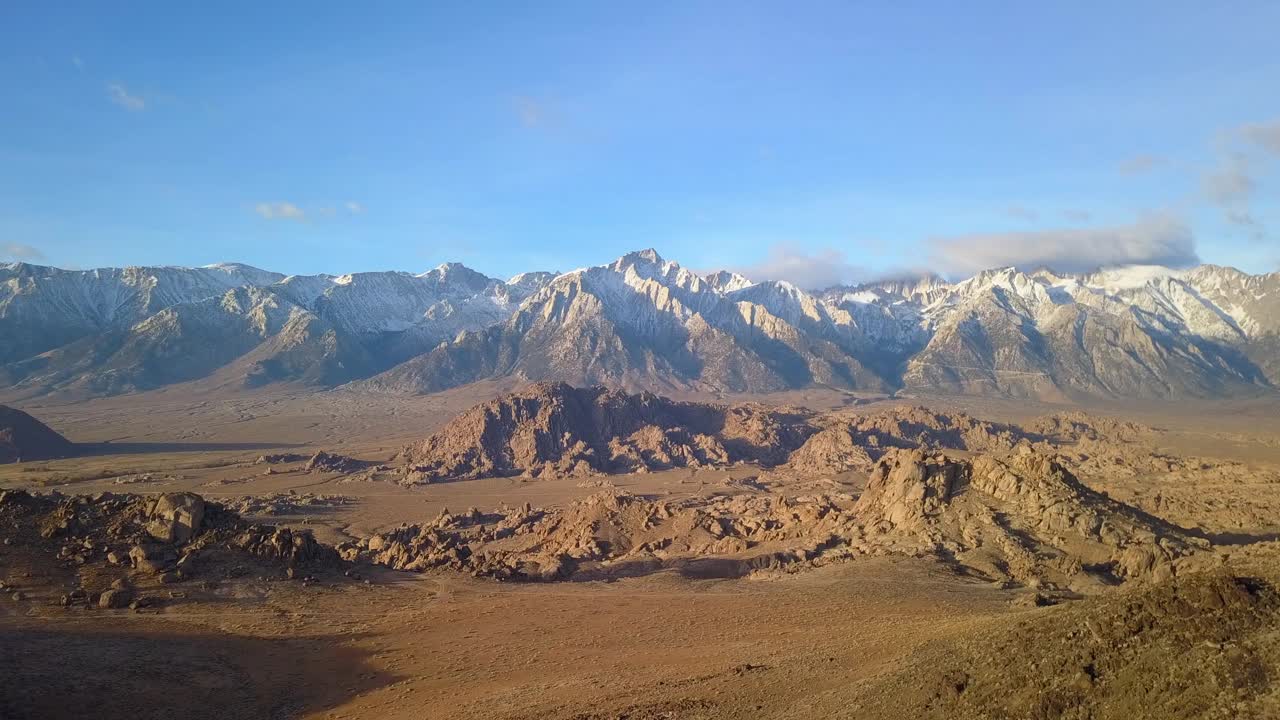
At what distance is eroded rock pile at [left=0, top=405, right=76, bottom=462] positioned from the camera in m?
99.9

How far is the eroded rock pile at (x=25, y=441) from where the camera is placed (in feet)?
328

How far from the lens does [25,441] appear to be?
4048 inches

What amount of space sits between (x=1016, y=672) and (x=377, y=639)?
20.1 m

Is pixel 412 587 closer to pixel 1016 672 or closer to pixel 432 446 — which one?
pixel 1016 672

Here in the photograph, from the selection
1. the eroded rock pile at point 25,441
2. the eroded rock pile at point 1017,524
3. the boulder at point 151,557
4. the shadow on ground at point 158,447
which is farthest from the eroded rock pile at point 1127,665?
the shadow on ground at point 158,447

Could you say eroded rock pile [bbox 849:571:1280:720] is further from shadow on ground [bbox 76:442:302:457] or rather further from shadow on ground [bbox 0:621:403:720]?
shadow on ground [bbox 76:442:302:457]

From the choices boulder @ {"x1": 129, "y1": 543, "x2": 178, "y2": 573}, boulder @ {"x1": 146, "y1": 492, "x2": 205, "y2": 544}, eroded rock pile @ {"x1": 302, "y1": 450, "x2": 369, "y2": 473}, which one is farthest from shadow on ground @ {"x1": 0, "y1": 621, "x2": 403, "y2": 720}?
eroded rock pile @ {"x1": 302, "y1": 450, "x2": 369, "y2": 473}

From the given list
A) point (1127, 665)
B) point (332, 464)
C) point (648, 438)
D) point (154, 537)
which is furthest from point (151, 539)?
point (648, 438)

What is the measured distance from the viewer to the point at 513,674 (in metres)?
24.4

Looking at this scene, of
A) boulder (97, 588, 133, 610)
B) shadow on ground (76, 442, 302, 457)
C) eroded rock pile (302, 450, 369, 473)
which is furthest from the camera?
shadow on ground (76, 442, 302, 457)

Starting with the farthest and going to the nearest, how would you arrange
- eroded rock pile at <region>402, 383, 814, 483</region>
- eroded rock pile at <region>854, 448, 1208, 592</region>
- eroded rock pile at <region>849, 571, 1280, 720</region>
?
1. eroded rock pile at <region>402, 383, 814, 483</region>
2. eroded rock pile at <region>854, 448, 1208, 592</region>
3. eroded rock pile at <region>849, 571, 1280, 720</region>

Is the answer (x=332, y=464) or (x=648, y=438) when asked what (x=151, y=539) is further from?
(x=648, y=438)

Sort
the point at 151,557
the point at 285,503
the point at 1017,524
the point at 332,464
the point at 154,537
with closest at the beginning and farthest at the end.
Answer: the point at 151,557 → the point at 154,537 → the point at 1017,524 → the point at 285,503 → the point at 332,464

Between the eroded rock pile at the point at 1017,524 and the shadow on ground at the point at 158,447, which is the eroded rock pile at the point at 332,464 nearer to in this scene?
the shadow on ground at the point at 158,447
